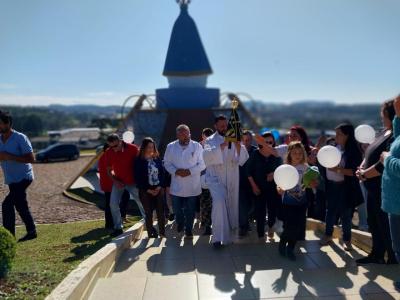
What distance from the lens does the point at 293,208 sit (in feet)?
15.8

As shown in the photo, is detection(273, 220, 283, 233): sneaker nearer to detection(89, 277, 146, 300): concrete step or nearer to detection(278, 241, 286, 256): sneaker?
detection(278, 241, 286, 256): sneaker

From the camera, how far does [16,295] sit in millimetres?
3369

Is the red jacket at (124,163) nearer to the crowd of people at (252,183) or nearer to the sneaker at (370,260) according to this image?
the crowd of people at (252,183)

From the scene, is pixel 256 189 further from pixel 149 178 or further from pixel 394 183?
pixel 394 183

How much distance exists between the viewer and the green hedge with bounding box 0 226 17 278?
138 inches

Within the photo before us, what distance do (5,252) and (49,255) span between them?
65.7 inches

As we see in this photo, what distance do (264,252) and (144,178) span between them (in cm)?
208

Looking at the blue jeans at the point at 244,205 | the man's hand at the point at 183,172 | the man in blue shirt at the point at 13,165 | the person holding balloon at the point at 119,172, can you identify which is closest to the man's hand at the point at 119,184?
the person holding balloon at the point at 119,172

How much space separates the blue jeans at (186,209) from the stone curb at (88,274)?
993 mm

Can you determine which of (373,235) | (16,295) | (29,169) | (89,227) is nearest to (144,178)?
(29,169)

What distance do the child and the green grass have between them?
252 centimetres

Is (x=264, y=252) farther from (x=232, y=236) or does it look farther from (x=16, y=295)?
(x=16, y=295)

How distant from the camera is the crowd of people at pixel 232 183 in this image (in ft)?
15.7

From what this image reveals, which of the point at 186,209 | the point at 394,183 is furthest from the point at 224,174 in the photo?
the point at 394,183
